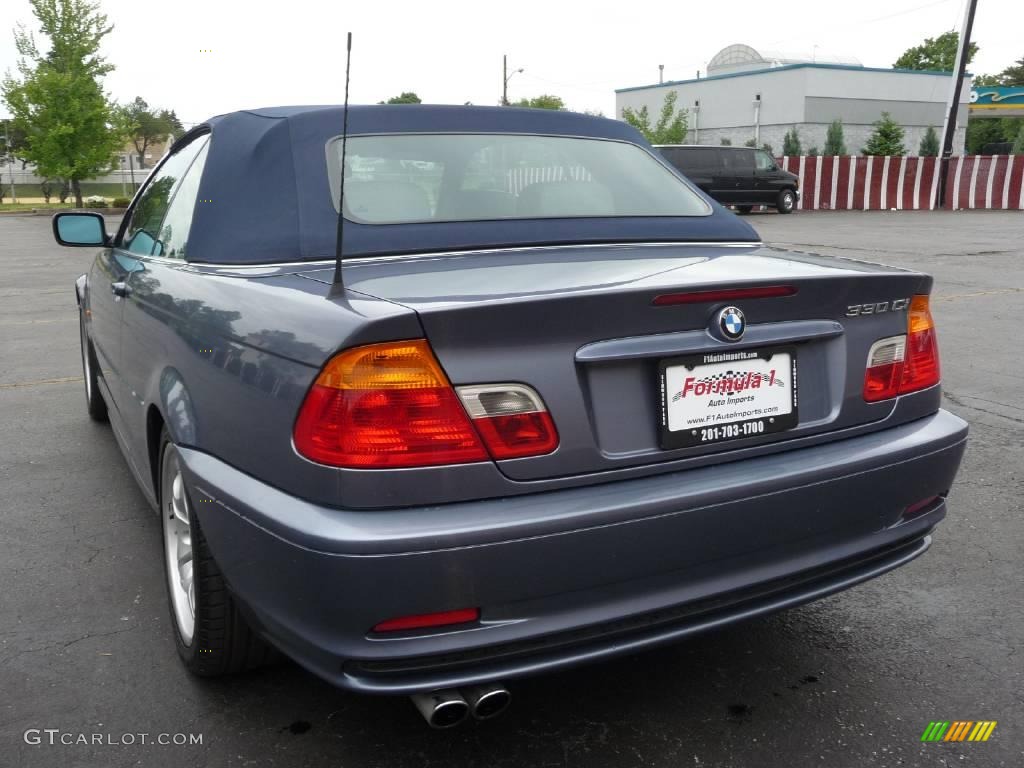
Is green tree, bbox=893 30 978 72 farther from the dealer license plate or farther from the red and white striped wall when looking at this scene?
the dealer license plate

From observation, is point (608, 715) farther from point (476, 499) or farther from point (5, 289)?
point (5, 289)

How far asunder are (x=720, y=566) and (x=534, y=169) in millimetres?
1600

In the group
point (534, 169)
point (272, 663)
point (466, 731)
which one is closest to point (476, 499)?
point (466, 731)

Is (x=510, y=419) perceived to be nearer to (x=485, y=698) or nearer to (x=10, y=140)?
(x=485, y=698)

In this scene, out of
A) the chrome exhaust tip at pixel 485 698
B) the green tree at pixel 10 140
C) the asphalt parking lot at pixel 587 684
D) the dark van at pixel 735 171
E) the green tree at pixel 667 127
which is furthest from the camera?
the green tree at pixel 10 140

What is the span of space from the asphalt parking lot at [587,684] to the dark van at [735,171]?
24020 mm

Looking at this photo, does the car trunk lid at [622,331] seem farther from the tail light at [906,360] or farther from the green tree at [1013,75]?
the green tree at [1013,75]

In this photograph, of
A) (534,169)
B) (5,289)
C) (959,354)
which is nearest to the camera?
(534,169)

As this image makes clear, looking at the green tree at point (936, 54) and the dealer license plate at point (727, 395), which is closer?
the dealer license plate at point (727, 395)

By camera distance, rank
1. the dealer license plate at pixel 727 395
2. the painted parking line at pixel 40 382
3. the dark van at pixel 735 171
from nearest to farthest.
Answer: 1. the dealer license plate at pixel 727 395
2. the painted parking line at pixel 40 382
3. the dark van at pixel 735 171

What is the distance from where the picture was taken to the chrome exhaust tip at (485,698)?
2039 millimetres

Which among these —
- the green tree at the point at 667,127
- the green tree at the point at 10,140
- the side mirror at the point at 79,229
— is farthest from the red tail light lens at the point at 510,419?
the green tree at the point at 10,140

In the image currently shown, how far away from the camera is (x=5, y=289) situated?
1195cm

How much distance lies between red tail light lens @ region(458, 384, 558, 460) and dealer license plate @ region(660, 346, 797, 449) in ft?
0.97
